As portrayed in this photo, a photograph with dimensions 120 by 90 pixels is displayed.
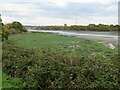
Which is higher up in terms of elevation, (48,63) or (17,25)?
(17,25)

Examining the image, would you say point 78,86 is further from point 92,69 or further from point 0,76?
point 0,76

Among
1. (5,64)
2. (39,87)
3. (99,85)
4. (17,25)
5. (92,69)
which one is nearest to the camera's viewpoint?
(99,85)

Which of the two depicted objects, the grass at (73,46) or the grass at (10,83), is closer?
the grass at (10,83)

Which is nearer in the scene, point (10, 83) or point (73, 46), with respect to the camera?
point (10, 83)

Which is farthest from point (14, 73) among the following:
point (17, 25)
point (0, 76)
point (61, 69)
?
point (17, 25)

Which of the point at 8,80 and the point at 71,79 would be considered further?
Result: the point at 8,80

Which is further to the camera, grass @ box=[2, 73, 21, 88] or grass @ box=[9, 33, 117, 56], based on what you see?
grass @ box=[9, 33, 117, 56]

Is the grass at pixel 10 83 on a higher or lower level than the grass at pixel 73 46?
lower

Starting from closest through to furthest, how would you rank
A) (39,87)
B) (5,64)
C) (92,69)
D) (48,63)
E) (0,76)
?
1. (39,87)
2. (92,69)
3. (0,76)
4. (48,63)
5. (5,64)

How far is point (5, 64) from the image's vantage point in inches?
219

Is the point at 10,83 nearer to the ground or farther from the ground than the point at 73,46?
nearer to the ground

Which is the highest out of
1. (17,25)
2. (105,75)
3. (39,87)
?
(17,25)

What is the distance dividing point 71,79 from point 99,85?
32.8 inches

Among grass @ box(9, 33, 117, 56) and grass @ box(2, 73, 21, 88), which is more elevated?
grass @ box(9, 33, 117, 56)
